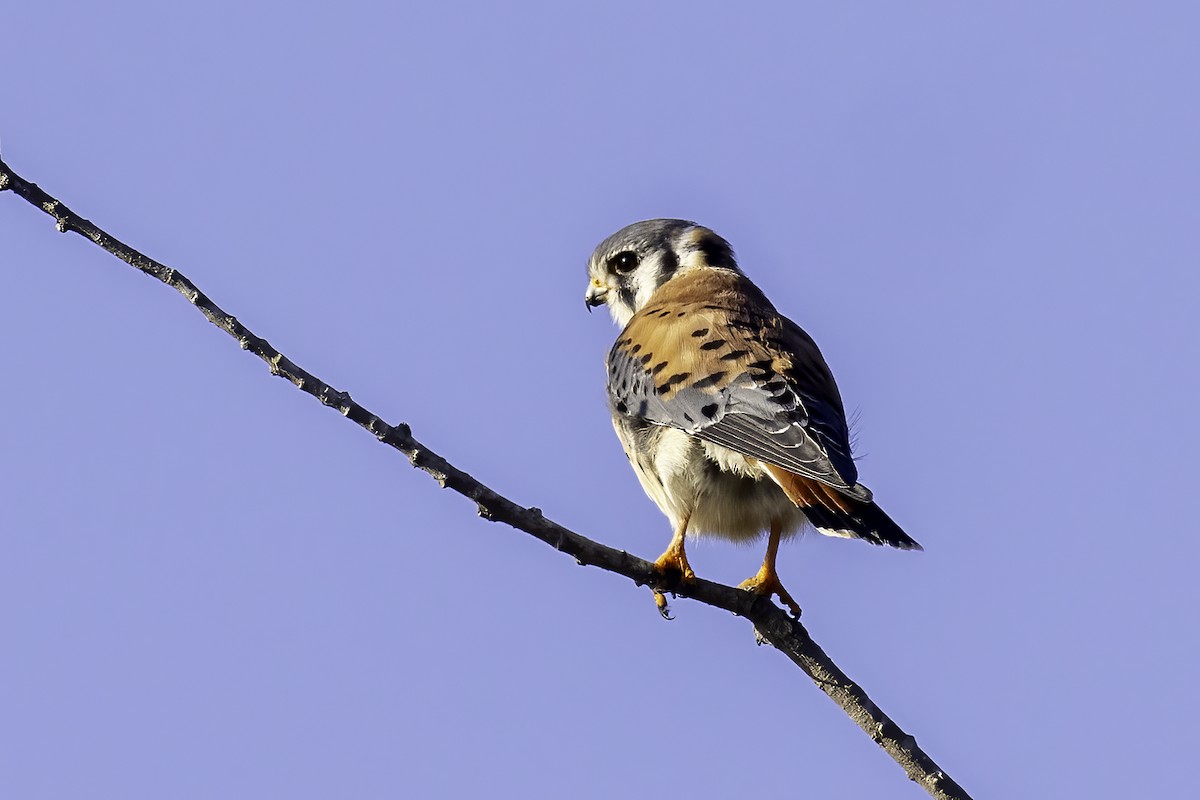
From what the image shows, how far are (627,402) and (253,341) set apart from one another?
2308mm

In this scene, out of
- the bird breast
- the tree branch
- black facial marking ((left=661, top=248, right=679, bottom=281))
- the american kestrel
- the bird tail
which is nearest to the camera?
the tree branch

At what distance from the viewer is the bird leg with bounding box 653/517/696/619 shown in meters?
4.16

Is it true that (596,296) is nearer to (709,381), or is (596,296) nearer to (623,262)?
(623,262)

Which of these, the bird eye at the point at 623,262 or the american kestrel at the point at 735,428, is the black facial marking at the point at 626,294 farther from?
the american kestrel at the point at 735,428

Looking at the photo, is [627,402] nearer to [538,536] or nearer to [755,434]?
[755,434]

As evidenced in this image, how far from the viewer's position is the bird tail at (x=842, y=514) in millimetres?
3959

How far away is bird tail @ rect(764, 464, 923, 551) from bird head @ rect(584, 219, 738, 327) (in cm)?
235

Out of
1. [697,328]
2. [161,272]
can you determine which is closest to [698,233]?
[697,328]

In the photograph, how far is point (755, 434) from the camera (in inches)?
170

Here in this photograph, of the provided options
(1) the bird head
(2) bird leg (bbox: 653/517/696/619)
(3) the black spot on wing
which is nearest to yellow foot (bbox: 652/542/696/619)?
(2) bird leg (bbox: 653/517/696/619)

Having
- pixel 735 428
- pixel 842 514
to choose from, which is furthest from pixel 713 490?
pixel 842 514

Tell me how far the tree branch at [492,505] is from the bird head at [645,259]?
291 centimetres

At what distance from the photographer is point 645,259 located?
6.52m

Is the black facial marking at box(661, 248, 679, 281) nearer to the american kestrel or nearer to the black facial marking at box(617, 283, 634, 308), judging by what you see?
the black facial marking at box(617, 283, 634, 308)
